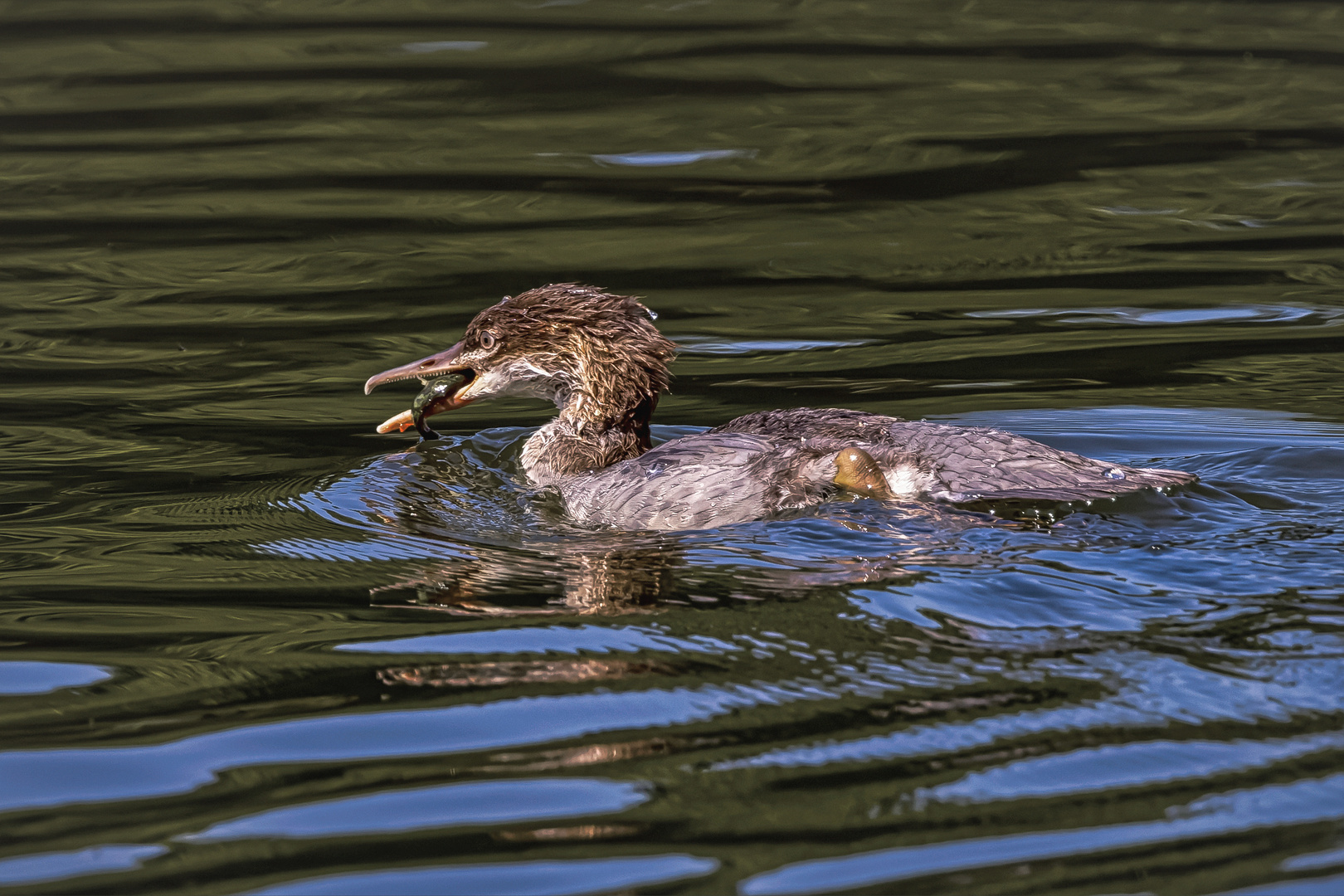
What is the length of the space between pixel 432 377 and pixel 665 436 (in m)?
1.27

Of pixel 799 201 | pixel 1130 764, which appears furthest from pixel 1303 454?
pixel 799 201

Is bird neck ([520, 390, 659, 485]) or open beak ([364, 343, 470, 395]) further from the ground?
open beak ([364, 343, 470, 395])

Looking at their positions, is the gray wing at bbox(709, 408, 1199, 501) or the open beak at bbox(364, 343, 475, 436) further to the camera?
the open beak at bbox(364, 343, 475, 436)

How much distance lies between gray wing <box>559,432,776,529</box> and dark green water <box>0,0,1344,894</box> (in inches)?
9.9

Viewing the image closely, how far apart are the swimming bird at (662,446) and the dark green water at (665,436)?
0.65 ft

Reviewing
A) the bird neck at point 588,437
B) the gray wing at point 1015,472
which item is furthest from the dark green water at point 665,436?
the bird neck at point 588,437

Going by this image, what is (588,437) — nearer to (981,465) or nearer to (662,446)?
(662,446)

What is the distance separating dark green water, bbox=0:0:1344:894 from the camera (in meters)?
3.93

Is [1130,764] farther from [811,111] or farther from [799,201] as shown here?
[811,111]

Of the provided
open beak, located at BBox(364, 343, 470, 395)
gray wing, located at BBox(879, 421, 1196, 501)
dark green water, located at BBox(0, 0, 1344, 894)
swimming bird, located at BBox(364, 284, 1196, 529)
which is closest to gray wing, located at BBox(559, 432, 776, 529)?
swimming bird, located at BBox(364, 284, 1196, 529)

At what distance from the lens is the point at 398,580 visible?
230 inches

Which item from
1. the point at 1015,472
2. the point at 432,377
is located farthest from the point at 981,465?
the point at 432,377

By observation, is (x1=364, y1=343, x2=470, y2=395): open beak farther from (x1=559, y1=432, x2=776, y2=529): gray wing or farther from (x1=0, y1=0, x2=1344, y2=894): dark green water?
(x1=559, y1=432, x2=776, y2=529): gray wing

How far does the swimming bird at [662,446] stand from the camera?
19.9ft
